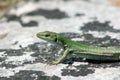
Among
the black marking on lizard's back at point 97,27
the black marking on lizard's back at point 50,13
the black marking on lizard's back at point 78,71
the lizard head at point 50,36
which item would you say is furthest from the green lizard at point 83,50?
the black marking on lizard's back at point 50,13

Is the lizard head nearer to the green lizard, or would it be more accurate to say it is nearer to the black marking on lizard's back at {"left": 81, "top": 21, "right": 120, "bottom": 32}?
the green lizard

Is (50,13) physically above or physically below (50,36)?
below

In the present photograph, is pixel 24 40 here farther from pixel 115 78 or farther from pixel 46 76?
pixel 115 78

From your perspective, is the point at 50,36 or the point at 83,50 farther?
the point at 50,36

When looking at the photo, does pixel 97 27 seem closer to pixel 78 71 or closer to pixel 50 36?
pixel 50 36

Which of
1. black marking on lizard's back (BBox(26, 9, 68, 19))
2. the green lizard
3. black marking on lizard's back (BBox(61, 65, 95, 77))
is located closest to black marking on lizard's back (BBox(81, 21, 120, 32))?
black marking on lizard's back (BBox(26, 9, 68, 19))

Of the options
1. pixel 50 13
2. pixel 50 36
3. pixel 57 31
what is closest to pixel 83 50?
pixel 50 36
